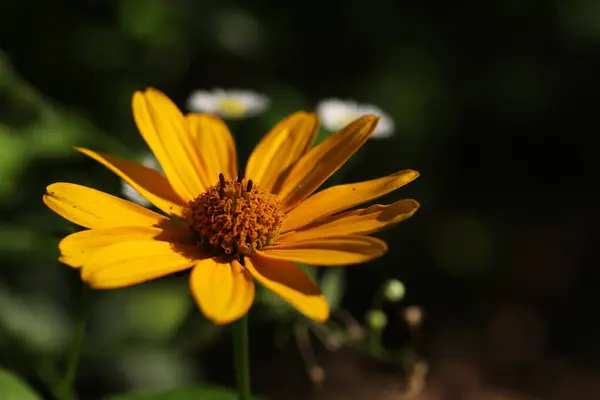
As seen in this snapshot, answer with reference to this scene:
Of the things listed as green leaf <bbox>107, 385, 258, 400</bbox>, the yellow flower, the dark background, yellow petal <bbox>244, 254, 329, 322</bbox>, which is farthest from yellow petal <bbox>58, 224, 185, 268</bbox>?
the dark background

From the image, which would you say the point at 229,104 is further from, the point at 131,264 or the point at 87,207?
the point at 131,264

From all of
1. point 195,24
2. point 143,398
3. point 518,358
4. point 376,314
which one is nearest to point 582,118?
point 518,358

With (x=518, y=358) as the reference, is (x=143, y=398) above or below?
above

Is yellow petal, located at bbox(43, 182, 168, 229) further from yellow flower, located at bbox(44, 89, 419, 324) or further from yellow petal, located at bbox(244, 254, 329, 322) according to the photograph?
yellow petal, located at bbox(244, 254, 329, 322)

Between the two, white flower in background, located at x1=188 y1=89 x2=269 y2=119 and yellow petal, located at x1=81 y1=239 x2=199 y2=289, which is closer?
yellow petal, located at x1=81 y1=239 x2=199 y2=289

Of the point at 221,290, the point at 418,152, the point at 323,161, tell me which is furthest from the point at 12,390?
the point at 418,152

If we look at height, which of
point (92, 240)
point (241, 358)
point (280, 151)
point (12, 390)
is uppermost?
point (280, 151)

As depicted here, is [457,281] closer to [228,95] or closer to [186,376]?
[186,376]
